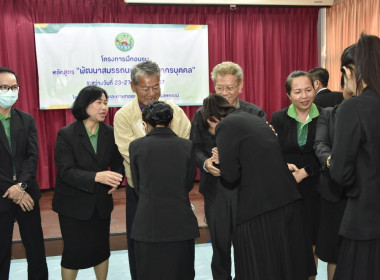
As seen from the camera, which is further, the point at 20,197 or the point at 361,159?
the point at 20,197

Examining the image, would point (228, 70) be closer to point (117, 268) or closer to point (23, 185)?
point (23, 185)

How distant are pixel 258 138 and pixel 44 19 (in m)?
4.32

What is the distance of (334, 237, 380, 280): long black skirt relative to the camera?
61.3 inches

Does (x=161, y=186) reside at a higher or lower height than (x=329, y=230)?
higher

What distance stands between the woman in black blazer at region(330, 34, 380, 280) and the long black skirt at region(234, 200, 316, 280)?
0.30m

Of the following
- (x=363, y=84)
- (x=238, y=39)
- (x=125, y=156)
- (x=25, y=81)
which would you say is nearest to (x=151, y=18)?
(x=238, y=39)

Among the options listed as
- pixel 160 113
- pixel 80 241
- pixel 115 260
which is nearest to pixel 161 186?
pixel 160 113

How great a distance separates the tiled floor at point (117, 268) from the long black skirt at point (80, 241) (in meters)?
0.61

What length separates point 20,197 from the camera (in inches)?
91.0

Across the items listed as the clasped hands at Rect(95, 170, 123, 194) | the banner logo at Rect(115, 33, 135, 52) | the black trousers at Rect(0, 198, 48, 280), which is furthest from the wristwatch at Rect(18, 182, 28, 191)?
the banner logo at Rect(115, 33, 135, 52)

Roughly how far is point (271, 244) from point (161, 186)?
61 cm

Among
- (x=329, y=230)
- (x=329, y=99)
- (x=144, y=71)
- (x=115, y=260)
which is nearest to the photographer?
(x=329, y=230)

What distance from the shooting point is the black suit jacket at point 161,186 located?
6.12 ft

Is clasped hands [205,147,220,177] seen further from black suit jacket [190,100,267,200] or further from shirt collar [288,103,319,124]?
shirt collar [288,103,319,124]
